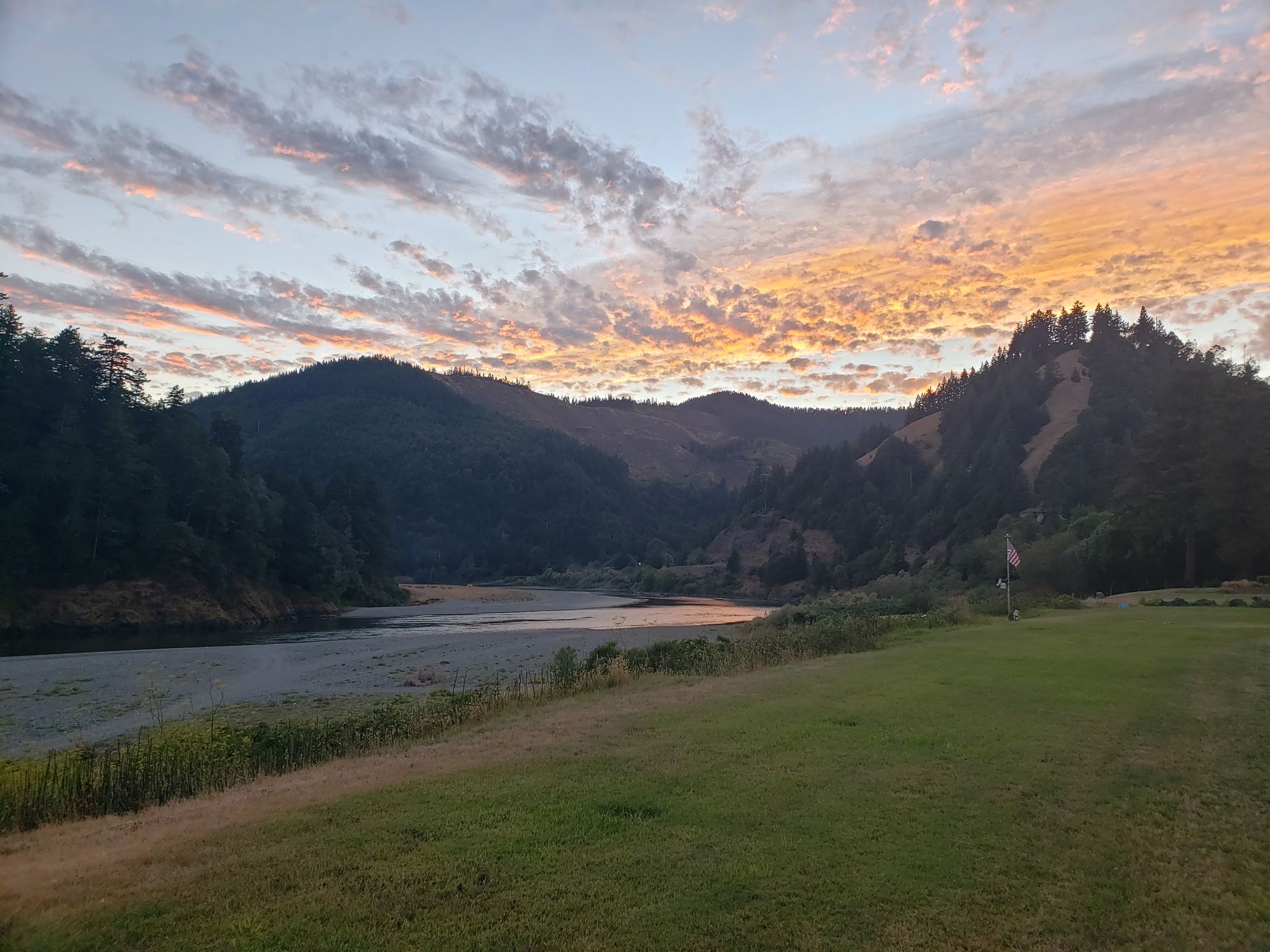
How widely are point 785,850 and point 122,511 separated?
2618 inches

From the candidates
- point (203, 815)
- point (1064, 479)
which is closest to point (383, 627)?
point (203, 815)

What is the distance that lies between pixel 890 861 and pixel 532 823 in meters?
3.75

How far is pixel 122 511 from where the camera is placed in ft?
198

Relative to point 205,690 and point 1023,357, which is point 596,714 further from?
point 1023,357

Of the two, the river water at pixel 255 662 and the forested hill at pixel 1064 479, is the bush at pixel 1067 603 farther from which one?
the river water at pixel 255 662

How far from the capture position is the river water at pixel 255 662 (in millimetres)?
25391

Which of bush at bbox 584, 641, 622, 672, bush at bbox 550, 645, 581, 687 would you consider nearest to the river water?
bush at bbox 550, 645, 581, 687

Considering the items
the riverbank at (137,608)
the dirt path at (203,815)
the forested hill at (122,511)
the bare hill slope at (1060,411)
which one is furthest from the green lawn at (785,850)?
the bare hill slope at (1060,411)

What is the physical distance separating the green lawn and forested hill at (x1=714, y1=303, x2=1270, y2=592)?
43.0m

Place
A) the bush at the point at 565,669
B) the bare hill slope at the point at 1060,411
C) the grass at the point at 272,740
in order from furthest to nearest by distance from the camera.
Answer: the bare hill slope at the point at 1060,411 → the bush at the point at 565,669 → the grass at the point at 272,740

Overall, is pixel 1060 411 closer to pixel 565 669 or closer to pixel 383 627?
pixel 383 627

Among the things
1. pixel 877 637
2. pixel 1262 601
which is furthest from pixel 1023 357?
pixel 877 637

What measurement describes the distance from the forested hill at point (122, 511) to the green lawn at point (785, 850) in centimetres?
5525

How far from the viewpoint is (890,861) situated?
7.57 m
